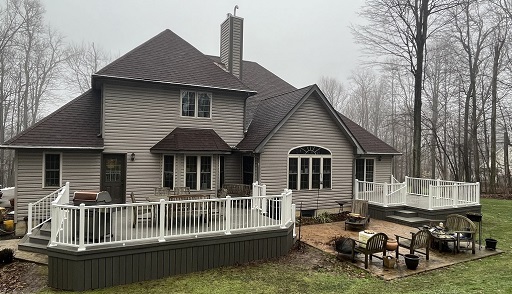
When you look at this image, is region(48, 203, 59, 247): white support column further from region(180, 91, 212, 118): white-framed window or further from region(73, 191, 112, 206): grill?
region(180, 91, 212, 118): white-framed window

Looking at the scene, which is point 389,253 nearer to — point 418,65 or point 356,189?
point 356,189

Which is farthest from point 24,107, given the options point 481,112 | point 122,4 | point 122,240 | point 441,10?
point 481,112

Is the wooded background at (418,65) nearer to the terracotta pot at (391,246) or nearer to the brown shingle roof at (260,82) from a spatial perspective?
the brown shingle roof at (260,82)

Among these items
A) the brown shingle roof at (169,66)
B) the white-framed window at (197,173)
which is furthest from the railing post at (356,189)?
the white-framed window at (197,173)

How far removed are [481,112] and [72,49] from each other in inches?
1394

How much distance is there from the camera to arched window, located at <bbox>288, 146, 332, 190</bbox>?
13.1 metres

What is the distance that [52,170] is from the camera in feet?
35.4

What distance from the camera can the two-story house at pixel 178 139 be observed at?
10898 millimetres

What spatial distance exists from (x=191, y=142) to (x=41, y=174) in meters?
5.18

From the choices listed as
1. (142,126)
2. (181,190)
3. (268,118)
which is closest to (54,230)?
(181,190)

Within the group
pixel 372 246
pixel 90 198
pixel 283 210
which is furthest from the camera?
pixel 283 210

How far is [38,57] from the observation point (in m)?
25.6

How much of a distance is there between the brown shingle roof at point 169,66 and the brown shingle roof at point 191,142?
1.94 m

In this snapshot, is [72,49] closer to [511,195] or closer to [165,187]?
[165,187]
